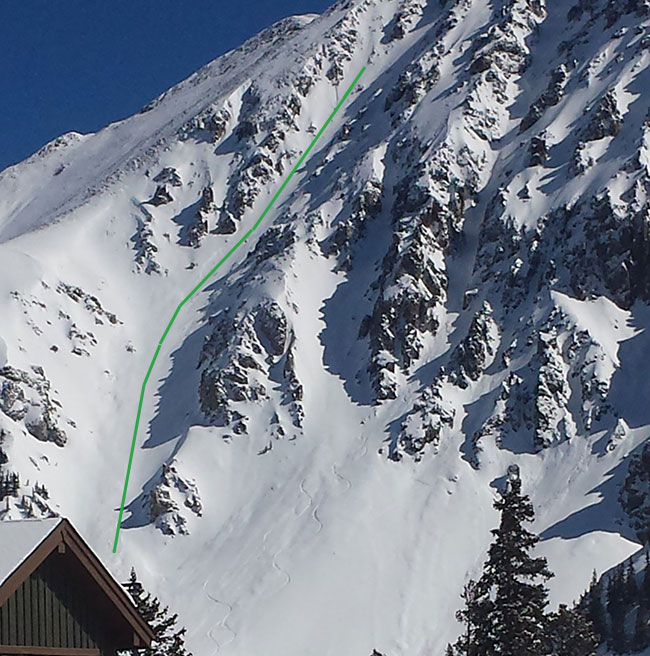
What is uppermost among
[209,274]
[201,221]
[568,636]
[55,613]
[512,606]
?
[201,221]

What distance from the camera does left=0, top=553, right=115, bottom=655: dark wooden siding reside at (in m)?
18.5

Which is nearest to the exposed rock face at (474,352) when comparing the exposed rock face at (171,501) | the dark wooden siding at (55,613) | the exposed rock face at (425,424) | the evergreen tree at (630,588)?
the exposed rock face at (425,424)

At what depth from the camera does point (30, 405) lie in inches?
5133

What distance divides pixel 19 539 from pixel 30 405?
113927mm

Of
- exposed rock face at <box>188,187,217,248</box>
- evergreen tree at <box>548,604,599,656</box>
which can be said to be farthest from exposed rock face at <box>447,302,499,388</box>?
evergreen tree at <box>548,604,599,656</box>

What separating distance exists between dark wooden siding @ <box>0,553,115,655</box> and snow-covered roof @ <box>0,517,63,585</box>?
365 millimetres

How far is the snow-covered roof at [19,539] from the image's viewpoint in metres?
18.3

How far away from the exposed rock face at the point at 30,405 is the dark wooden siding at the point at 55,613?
111740mm

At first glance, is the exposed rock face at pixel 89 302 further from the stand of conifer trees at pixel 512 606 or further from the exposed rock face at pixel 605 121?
the stand of conifer trees at pixel 512 606

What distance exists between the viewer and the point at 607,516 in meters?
114

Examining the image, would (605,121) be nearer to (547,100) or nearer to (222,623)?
(547,100)

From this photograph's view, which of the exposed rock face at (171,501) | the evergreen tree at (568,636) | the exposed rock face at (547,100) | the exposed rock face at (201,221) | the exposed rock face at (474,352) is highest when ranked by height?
the exposed rock face at (201,221)

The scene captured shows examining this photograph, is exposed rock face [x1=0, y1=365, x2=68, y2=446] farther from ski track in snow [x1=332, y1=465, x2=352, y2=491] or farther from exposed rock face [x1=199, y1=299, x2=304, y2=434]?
ski track in snow [x1=332, y1=465, x2=352, y2=491]

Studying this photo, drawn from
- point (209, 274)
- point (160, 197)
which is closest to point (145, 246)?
point (209, 274)
